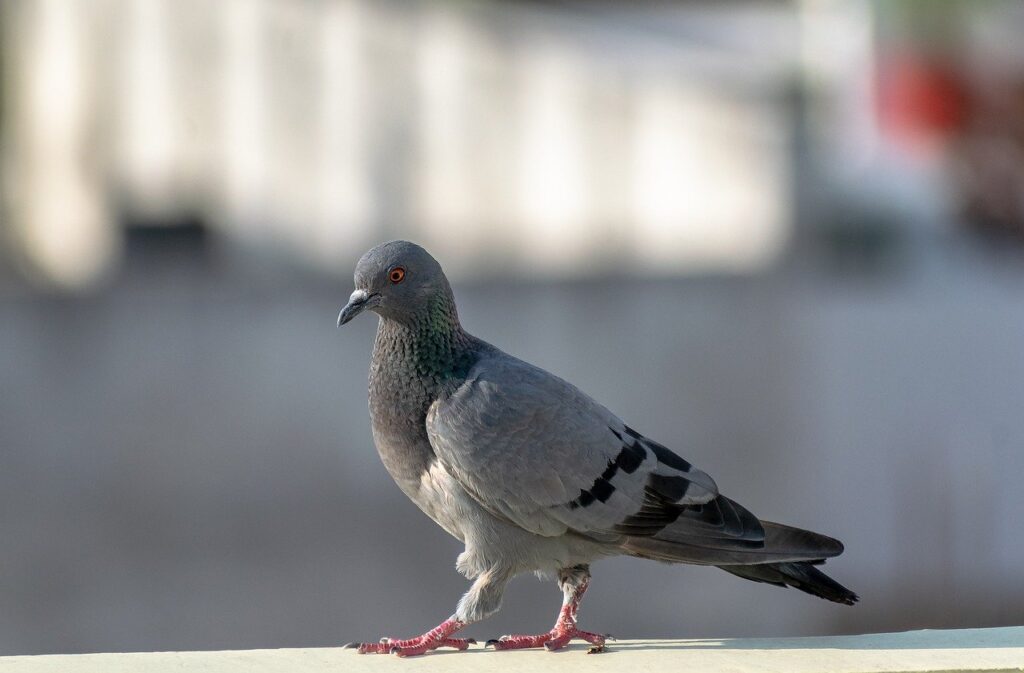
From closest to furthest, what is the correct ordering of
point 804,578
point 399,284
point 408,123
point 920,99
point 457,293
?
point 399,284
point 804,578
point 457,293
point 408,123
point 920,99

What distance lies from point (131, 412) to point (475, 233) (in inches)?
75.6

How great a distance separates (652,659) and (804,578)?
457mm

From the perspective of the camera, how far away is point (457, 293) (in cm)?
739

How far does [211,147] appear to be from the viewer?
25.2 feet

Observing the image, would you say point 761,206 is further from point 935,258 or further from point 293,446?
point 293,446

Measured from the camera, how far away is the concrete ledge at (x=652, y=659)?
119 inches

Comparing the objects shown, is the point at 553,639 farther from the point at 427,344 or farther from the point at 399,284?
the point at 399,284

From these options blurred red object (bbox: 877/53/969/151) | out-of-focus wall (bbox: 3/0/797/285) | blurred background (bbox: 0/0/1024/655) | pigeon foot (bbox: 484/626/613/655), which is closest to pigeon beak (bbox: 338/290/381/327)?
pigeon foot (bbox: 484/626/613/655)

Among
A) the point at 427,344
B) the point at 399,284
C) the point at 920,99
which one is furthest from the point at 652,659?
the point at 920,99

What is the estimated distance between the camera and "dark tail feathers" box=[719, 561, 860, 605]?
3334mm

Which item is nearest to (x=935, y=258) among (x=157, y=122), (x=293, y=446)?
(x=293, y=446)

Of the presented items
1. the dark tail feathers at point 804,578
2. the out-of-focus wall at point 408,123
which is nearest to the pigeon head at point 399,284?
the dark tail feathers at point 804,578

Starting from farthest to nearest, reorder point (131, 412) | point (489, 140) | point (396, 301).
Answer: point (489, 140)
point (131, 412)
point (396, 301)

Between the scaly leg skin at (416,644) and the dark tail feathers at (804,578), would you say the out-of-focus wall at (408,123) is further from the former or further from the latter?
the scaly leg skin at (416,644)
